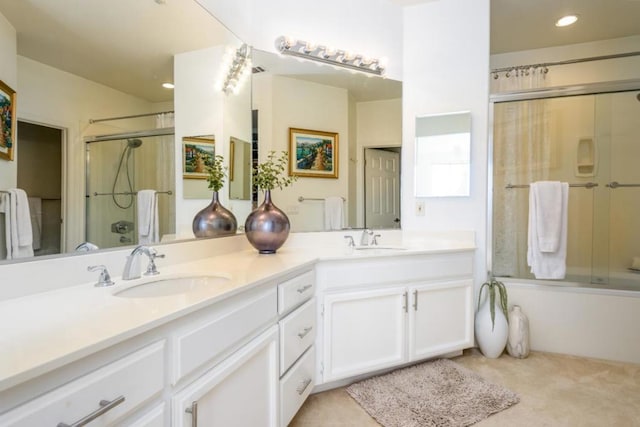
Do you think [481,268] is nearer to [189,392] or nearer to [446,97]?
[446,97]

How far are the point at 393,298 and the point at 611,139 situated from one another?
2.50m

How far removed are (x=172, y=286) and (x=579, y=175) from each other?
3245mm

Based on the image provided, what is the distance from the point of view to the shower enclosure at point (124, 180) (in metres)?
1.21

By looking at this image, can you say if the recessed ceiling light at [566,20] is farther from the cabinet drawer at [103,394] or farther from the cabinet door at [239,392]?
the cabinet drawer at [103,394]

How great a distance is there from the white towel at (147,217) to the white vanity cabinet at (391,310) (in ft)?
2.63

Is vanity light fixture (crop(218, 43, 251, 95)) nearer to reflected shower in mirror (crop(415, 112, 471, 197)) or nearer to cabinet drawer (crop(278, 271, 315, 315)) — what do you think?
cabinet drawer (crop(278, 271, 315, 315))

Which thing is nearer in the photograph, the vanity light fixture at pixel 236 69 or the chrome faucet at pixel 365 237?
the vanity light fixture at pixel 236 69

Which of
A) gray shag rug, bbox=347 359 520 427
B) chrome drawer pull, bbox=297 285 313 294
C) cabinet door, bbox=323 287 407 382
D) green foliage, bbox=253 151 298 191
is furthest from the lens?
green foliage, bbox=253 151 298 191

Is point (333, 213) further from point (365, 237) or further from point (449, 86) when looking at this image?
point (449, 86)

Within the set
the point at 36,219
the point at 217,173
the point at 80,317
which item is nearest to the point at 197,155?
the point at 217,173

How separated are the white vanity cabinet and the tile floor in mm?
161

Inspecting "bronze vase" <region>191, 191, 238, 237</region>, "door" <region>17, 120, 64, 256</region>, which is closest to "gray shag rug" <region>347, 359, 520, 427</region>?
"bronze vase" <region>191, 191, 238, 237</region>

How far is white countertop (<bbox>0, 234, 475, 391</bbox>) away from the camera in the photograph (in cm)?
56

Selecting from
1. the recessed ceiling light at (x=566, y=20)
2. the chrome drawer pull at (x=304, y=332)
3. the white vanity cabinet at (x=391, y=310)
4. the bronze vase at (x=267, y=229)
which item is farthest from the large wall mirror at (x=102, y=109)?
the recessed ceiling light at (x=566, y=20)
